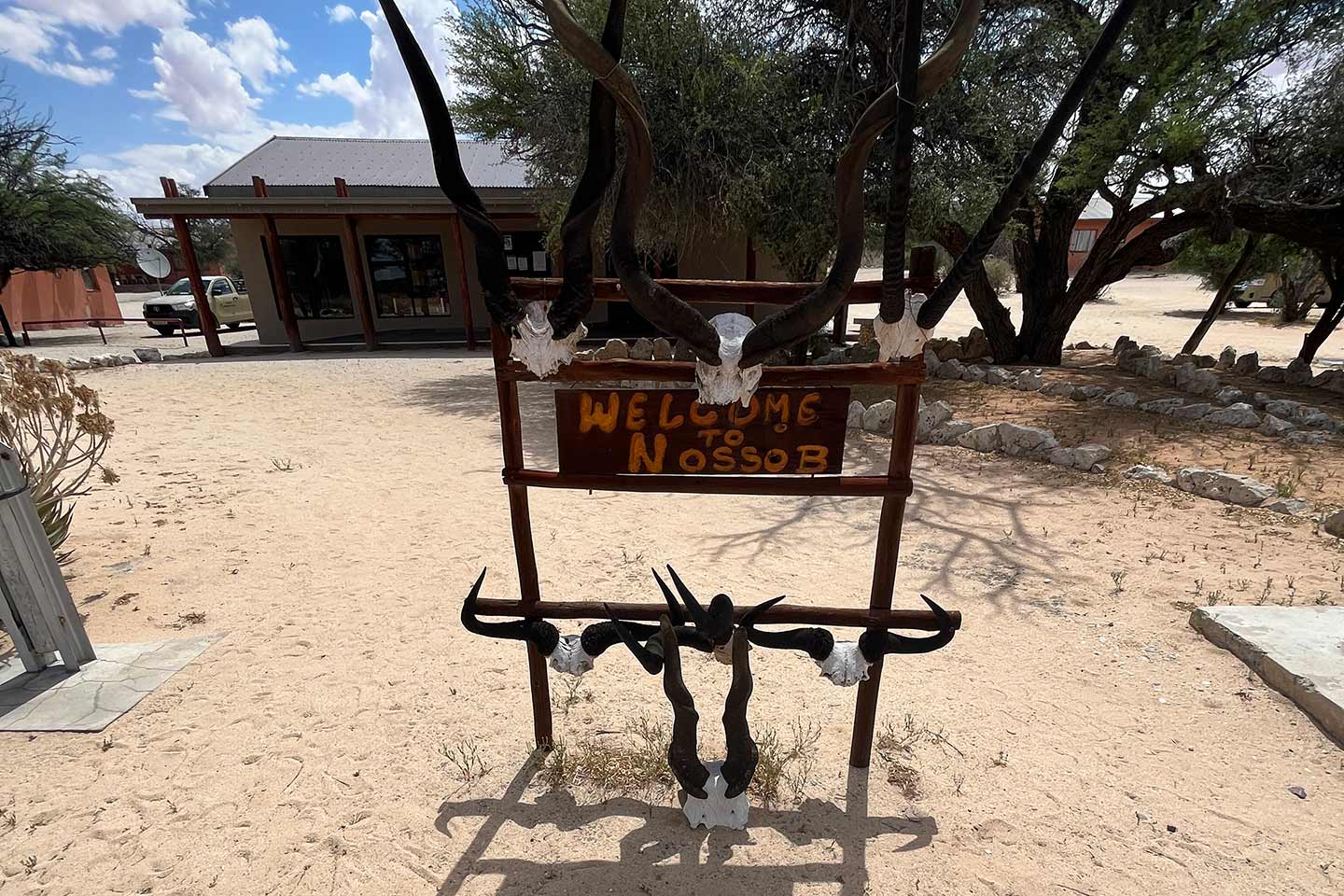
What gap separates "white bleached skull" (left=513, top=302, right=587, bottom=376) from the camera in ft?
6.25

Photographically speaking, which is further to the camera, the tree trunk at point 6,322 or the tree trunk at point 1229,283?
the tree trunk at point 6,322

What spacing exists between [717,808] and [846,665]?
73cm

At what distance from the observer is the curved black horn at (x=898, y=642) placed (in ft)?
7.21

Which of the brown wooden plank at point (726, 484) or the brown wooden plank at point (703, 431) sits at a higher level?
the brown wooden plank at point (703, 431)

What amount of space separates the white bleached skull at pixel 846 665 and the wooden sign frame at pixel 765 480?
0.10 meters

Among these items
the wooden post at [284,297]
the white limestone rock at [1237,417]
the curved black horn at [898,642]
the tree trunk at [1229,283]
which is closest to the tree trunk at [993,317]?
the tree trunk at [1229,283]

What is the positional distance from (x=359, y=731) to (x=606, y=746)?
1.14m

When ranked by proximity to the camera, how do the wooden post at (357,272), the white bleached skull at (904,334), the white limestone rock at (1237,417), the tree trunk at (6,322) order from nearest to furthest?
the white bleached skull at (904,334), the white limestone rock at (1237,417), the wooden post at (357,272), the tree trunk at (6,322)

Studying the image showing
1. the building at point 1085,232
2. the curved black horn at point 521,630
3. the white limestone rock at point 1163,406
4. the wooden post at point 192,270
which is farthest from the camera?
the building at point 1085,232

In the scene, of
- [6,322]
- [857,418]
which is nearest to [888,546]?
[857,418]

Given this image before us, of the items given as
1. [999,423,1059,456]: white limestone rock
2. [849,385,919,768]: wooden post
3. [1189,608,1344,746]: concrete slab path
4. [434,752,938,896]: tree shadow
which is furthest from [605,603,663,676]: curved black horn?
[999,423,1059,456]: white limestone rock

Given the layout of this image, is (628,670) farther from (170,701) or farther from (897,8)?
(897,8)

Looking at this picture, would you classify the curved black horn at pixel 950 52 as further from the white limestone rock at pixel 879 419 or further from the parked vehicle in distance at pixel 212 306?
the parked vehicle in distance at pixel 212 306

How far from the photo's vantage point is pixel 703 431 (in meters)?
2.04
